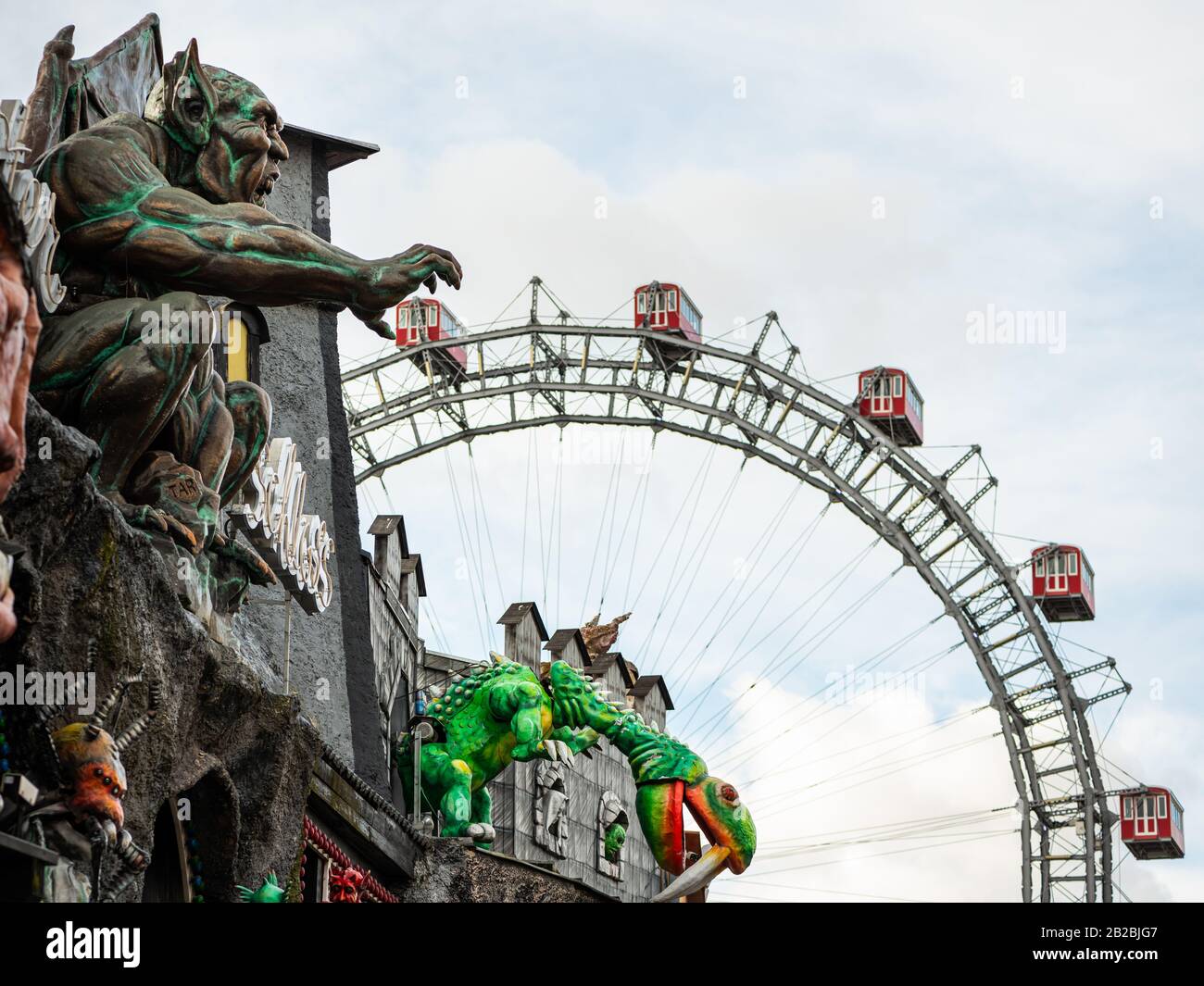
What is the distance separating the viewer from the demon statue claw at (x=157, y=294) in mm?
10438

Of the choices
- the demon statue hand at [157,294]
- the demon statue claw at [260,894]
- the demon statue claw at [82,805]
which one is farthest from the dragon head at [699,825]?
the demon statue claw at [82,805]

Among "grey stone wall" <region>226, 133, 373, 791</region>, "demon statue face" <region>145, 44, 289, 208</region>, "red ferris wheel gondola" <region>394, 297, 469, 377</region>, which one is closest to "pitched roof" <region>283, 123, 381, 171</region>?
"grey stone wall" <region>226, 133, 373, 791</region>

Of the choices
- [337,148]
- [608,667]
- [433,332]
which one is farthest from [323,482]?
[433,332]

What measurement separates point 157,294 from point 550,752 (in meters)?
12.6

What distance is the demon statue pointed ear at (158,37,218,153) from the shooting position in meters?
11.7

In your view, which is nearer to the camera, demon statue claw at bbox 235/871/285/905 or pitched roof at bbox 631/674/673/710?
demon statue claw at bbox 235/871/285/905

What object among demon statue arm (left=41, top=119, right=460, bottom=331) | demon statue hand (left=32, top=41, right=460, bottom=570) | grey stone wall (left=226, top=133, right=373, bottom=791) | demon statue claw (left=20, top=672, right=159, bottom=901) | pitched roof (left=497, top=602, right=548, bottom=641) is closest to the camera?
demon statue claw (left=20, top=672, right=159, bottom=901)

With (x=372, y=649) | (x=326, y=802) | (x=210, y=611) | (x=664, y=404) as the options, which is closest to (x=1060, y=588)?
(x=664, y=404)

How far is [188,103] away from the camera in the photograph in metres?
11.8

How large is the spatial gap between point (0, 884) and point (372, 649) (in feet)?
45.7

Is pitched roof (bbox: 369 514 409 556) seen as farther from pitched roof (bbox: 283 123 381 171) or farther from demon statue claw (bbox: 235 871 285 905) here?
demon statue claw (bbox: 235 871 285 905)

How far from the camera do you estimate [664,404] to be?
4931 centimetres

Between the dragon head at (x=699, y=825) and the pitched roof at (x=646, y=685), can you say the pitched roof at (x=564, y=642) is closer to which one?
the pitched roof at (x=646, y=685)

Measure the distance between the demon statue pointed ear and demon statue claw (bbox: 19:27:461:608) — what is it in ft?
0.25
